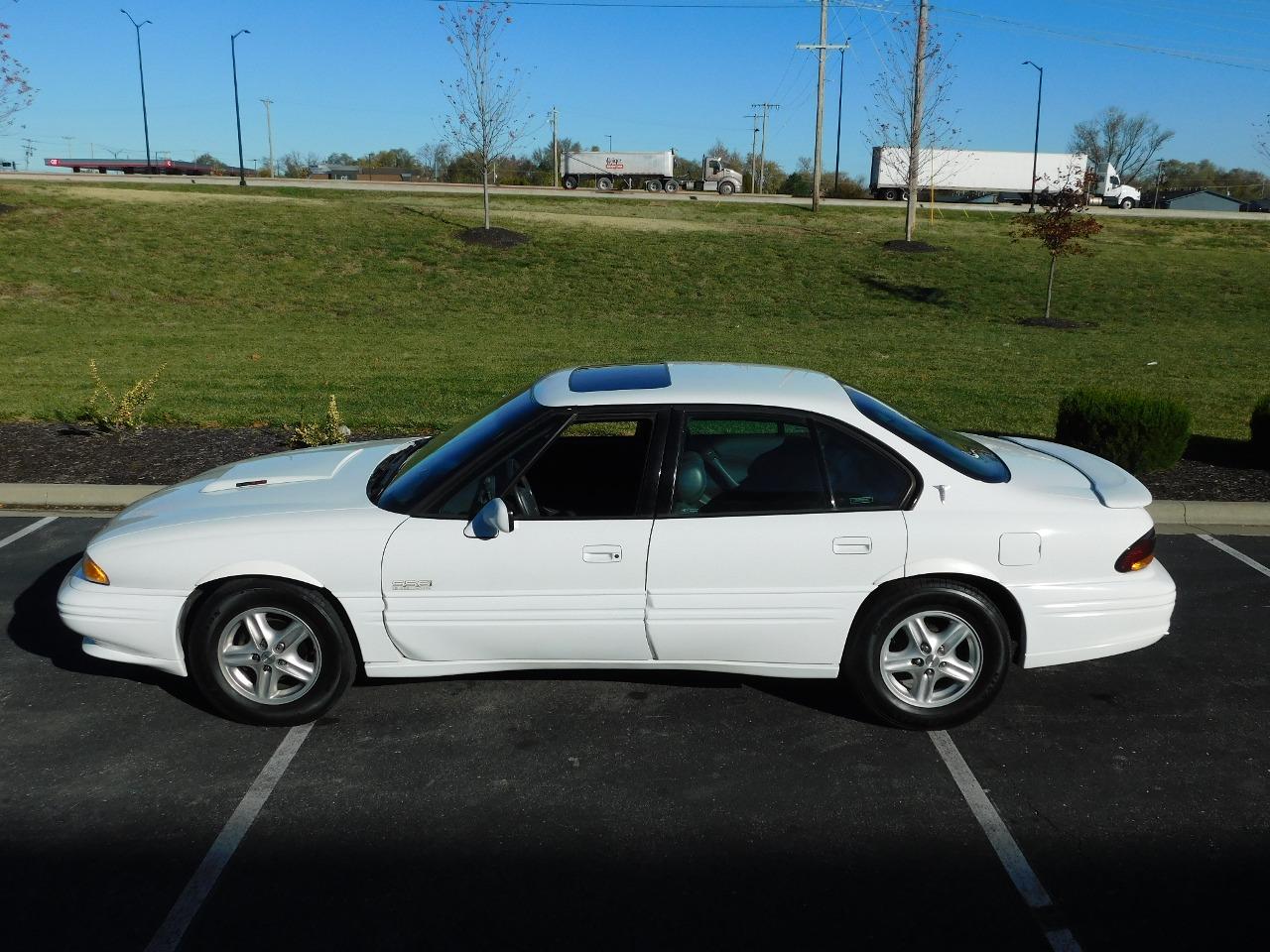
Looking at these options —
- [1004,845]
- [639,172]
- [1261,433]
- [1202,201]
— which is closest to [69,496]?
[1004,845]

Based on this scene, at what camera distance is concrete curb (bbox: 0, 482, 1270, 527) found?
8039mm

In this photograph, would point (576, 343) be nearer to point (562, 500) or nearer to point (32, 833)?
point (562, 500)

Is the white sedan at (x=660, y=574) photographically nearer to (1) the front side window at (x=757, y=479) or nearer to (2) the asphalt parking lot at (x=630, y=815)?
(1) the front side window at (x=757, y=479)

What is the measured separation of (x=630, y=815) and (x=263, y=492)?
2316mm

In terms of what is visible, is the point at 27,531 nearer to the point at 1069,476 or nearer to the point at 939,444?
the point at 939,444

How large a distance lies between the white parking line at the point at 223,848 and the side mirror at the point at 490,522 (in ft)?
3.88

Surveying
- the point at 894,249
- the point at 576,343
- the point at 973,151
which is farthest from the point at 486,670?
the point at 973,151

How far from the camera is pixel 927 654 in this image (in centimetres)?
455

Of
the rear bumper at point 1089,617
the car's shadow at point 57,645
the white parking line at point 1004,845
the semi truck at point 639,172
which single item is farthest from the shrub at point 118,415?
the semi truck at point 639,172

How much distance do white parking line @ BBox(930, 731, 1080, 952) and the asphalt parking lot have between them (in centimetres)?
2

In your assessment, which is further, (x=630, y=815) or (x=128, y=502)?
(x=128, y=502)

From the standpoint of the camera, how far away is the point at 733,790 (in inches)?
162

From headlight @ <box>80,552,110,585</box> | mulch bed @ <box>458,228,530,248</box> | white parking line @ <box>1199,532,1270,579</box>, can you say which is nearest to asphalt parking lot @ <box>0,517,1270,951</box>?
headlight @ <box>80,552,110,585</box>

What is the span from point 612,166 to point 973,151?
1851cm
